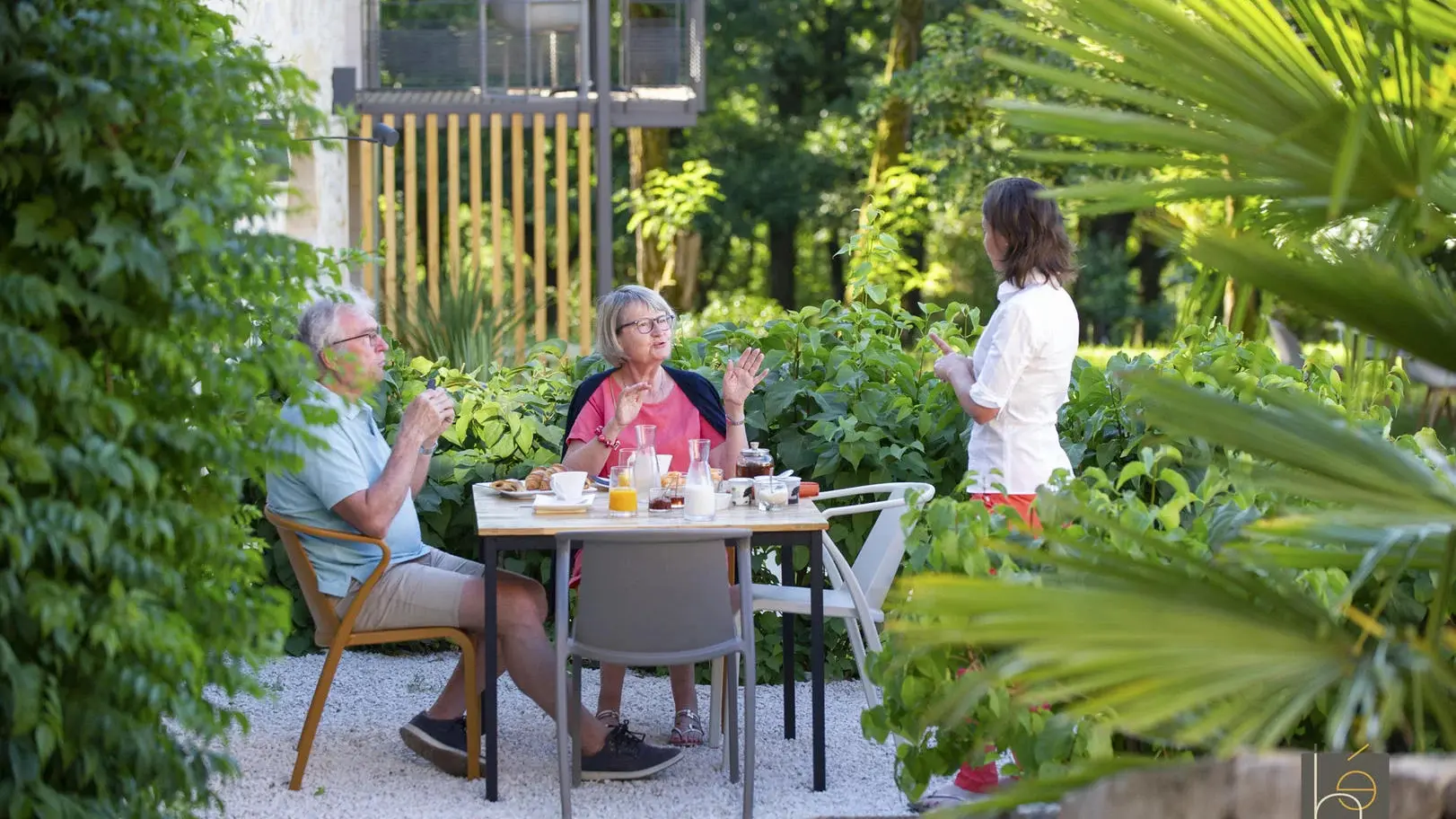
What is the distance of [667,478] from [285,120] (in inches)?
73.4

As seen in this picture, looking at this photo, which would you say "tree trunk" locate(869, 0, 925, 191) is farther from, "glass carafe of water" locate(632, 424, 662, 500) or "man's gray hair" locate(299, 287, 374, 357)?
"man's gray hair" locate(299, 287, 374, 357)

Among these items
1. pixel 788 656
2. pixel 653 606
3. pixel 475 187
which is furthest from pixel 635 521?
pixel 475 187

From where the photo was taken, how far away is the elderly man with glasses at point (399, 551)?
371 cm

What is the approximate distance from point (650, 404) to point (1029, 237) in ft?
4.13

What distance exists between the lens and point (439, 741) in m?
4.03

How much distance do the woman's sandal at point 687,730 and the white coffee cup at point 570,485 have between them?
744mm

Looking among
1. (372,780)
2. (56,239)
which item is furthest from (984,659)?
(372,780)

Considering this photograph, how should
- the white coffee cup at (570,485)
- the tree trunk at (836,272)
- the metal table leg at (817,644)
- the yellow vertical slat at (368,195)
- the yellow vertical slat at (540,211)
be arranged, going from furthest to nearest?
1. the tree trunk at (836,272)
2. the yellow vertical slat at (540,211)
3. the yellow vertical slat at (368,195)
4. the white coffee cup at (570,485)
5. the metal table leg at (817,644)

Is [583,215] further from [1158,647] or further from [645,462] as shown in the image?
[1158,647]

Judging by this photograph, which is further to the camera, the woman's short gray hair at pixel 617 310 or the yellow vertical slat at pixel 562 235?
the yellow vertical slat at pixel 562 235

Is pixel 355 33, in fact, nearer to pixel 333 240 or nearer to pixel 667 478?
pixel 333 240

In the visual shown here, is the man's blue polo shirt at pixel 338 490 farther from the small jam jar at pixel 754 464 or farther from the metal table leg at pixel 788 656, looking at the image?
the metal table leg at pixel 788 656

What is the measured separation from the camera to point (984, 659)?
2.69 m

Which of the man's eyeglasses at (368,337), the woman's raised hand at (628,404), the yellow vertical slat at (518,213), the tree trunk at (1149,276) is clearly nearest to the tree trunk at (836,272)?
the tree trunk at (1149,276)
